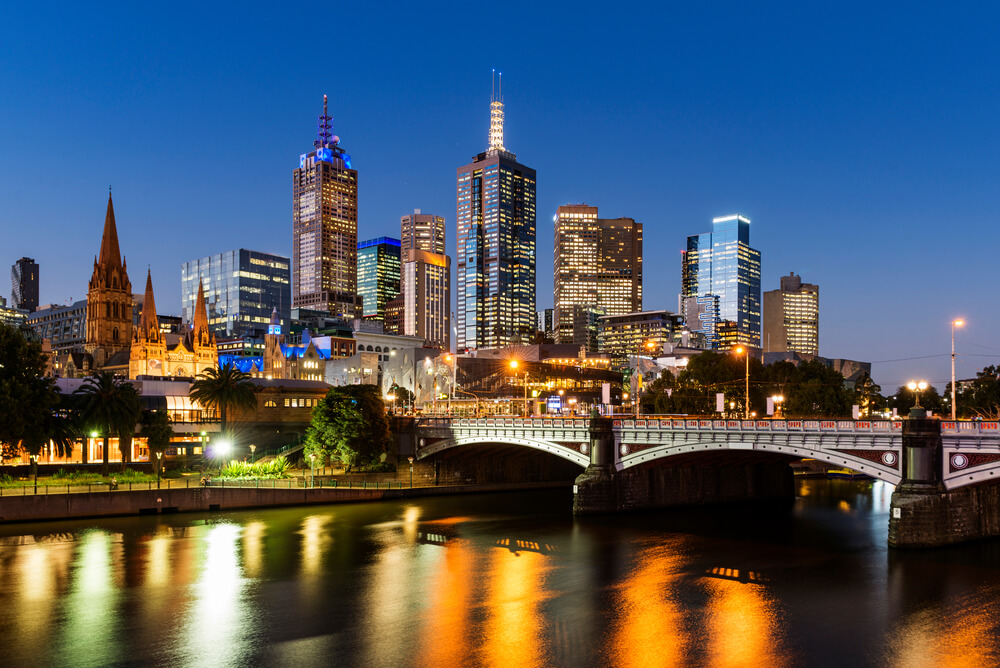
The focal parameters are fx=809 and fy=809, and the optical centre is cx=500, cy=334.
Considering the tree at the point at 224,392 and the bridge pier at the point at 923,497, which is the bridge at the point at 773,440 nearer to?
the bridge pier at the point at 923,497

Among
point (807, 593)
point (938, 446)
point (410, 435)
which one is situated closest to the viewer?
Answer: point (807, 593)

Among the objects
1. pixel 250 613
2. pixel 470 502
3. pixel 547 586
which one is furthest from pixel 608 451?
pixel 250 613

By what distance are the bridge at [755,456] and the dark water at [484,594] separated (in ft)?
13.1

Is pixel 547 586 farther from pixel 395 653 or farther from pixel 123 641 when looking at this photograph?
pixel 123 641

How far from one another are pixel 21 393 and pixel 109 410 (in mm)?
11860

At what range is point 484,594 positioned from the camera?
44812mm

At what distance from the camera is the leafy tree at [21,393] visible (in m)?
71.4

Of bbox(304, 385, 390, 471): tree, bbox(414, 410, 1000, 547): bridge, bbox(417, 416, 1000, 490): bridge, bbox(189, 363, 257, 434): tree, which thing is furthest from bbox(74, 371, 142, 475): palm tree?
bbox(417, 416, 1000, 490): bridge

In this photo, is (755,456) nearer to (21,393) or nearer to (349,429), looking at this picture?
(349,429)

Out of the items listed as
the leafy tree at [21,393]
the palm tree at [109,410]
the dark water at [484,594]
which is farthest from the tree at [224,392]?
the dark water at [484,594]

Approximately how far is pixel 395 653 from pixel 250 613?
33.9ft

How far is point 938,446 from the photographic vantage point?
5331 cm

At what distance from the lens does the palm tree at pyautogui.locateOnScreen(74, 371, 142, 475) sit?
83.4m

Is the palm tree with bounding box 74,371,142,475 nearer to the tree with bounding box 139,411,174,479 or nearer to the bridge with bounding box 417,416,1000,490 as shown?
the tree with bounding box 139,411,174,479
